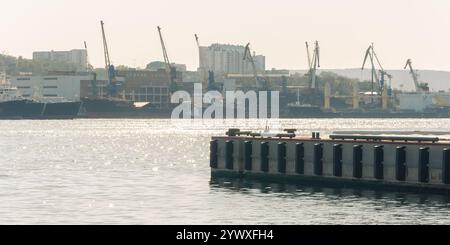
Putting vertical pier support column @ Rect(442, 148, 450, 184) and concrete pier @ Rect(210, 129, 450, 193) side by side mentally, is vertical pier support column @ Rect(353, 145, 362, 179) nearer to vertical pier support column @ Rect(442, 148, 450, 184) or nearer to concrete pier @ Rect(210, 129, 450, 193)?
concrete pier @ Rect(210, 129, 450, 193)

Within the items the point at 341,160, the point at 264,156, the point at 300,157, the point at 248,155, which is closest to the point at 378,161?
the point at 341,160

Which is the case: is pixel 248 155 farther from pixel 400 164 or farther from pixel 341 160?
pixel 400 164

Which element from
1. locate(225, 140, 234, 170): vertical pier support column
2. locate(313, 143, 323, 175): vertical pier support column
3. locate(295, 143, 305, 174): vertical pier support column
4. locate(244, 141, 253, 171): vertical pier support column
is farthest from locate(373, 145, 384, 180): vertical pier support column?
locate(225, 140, 234, 170): vertical pier support column

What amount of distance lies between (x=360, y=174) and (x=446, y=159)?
6837mm

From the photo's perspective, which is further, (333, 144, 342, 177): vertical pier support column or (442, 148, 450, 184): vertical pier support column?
(333, 144, 342, 177): vertical pier support column

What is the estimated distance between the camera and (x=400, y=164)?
6334 centimetres

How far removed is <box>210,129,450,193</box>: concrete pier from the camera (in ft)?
203

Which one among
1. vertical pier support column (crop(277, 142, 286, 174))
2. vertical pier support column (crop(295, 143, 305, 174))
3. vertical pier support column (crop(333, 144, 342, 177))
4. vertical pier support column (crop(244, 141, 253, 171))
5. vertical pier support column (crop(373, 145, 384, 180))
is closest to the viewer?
vertical pier support column (crop(373, 145, 384, 180))

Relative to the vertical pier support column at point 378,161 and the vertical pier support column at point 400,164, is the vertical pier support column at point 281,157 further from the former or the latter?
the vertical pier support column at point 400,164

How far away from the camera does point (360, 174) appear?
2598 inches

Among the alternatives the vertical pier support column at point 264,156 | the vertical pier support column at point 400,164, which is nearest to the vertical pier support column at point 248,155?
the vertical pier support column at point 264,156

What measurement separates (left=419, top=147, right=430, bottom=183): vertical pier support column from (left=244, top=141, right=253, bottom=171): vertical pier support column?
16.3 metres
